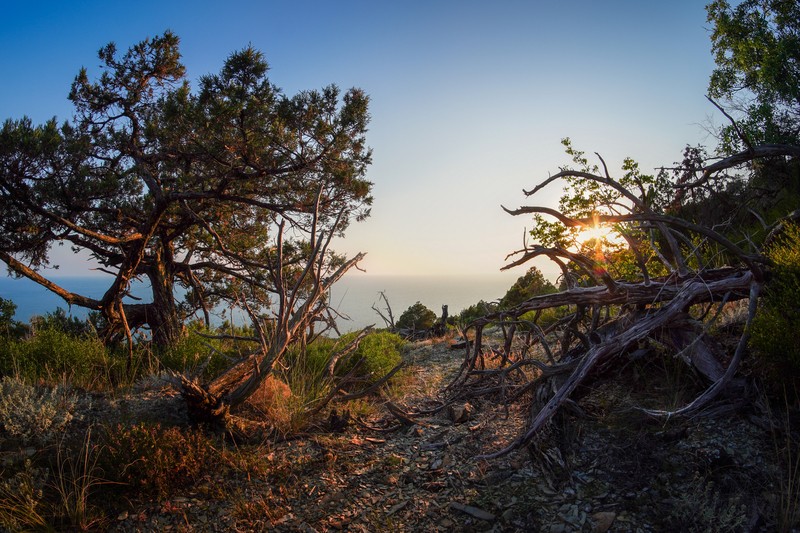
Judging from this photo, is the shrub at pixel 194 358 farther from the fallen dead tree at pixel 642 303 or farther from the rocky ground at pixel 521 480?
the fallen dead tree at pixel 642 303

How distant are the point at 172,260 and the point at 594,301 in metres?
8.75

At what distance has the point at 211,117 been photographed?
6.99 m

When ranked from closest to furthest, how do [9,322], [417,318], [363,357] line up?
1. [363,357]
2. [9,322]
3. [417,318]

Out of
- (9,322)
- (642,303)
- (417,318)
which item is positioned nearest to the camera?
(642,303)

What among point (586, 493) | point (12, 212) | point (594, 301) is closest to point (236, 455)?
point (586, 493)

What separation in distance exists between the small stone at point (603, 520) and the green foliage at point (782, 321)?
182cm

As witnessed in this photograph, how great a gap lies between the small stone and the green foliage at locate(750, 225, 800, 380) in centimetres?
182

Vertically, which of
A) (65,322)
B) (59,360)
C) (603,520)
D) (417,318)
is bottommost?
(603,520)

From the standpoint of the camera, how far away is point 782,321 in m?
3.46

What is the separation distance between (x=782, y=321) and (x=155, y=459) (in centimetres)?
495

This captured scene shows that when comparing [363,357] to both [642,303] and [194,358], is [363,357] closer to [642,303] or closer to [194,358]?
[194,358]

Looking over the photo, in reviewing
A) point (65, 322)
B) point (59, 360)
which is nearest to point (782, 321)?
point (59, 360)

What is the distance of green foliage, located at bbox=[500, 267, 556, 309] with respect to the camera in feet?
44.1

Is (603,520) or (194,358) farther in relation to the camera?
(194,358)
